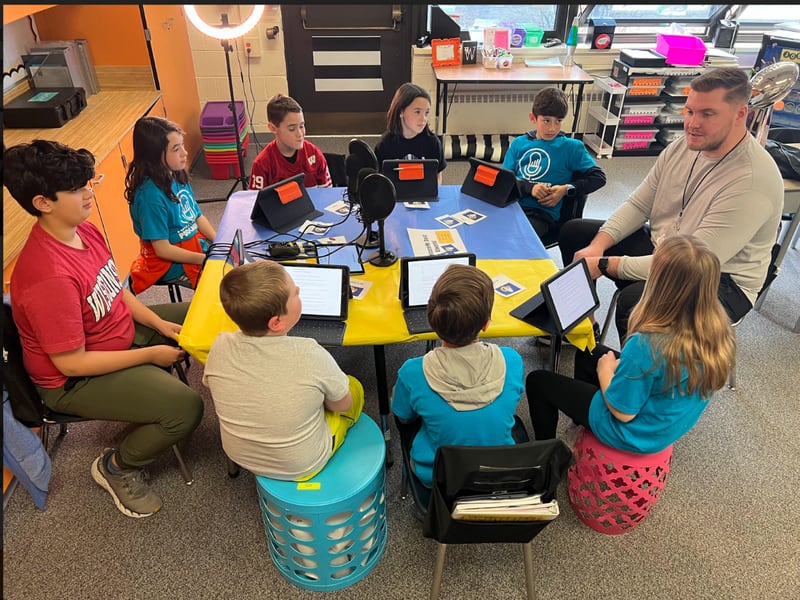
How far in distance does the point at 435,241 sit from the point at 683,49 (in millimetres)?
3453

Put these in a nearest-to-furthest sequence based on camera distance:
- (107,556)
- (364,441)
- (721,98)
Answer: (364,441) → (107,556) → (721,98)

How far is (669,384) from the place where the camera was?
158 centimetres

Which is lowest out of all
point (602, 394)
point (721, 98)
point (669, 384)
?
point (602, 394)

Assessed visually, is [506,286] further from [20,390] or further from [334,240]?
[20,390]

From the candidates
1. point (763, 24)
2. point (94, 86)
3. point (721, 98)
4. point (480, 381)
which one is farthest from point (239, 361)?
point (763, 24)

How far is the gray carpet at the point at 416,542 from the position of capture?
1.83 metres

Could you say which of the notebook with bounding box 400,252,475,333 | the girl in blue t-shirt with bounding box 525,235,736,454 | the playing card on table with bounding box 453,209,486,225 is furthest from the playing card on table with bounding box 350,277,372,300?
the girl in blue t-shirt with bounding box 525,235,736,454

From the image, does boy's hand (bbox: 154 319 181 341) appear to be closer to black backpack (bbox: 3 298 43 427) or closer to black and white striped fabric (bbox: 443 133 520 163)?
black backpack (bbox: 3 298 43 427)

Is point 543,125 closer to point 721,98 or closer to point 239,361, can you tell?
point 721,98

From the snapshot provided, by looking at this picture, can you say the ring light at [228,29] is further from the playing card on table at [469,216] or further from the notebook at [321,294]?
the notebook at [321,294]

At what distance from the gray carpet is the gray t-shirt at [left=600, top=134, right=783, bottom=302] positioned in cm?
70

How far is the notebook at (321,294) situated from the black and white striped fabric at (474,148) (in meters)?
3.05

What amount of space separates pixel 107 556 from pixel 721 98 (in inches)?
102

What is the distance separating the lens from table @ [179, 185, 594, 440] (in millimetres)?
1880
